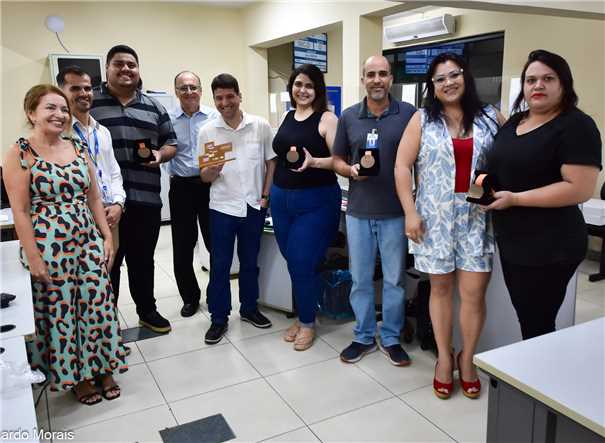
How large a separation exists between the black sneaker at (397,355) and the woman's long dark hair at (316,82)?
1332 millimetres

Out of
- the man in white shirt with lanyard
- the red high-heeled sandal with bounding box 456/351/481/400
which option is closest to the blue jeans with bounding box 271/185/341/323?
the man in white shirt with lanyard

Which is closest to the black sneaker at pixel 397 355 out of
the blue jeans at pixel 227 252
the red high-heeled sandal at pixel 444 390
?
the red high-heeled sandal at pixel 444 390

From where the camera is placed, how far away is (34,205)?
84.0 inches

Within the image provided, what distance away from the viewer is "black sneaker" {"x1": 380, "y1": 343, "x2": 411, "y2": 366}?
2.66 m

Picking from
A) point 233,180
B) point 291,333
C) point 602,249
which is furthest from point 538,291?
point 602,249

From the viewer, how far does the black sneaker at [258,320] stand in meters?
3.22

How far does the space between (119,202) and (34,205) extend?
50cm

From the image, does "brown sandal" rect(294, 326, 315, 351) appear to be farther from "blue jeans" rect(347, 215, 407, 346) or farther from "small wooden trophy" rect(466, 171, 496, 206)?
"small wooden trophy" rect(466, 171, 496, 206)

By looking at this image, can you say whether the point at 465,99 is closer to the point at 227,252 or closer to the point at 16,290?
the point at 227,252

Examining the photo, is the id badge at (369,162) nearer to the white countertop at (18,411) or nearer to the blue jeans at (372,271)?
the blue jeans at (372,271)

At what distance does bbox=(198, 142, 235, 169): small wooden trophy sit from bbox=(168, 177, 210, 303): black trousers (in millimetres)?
452

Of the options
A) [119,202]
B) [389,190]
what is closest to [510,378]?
[389,190]

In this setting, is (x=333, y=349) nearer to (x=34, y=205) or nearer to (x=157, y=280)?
(x=34, y=205)

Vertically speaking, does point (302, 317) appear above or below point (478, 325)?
below
